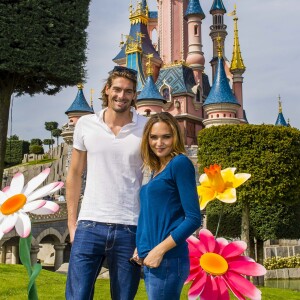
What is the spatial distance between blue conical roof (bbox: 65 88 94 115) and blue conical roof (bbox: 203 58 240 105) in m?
9.17

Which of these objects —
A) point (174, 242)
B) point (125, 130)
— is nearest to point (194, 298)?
point (174, 242)

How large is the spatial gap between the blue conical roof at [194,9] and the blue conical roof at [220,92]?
6.68 meters

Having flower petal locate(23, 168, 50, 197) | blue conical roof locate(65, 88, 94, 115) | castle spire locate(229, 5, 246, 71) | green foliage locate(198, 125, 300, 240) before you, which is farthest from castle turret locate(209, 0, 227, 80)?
flower petal locate(23, 168, 50, 197)

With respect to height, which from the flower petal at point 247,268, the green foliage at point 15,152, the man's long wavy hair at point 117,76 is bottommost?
the flower petal at point 247,268

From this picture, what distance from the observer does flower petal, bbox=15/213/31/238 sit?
7.11 ft

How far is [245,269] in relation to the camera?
2904 mm

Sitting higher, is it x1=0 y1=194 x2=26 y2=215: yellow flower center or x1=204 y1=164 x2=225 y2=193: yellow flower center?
x1=204 y1=164 x2=225 y2=193: yellow flower center

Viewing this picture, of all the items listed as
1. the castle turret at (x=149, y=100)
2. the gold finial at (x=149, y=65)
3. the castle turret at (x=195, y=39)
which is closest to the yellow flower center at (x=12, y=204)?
the castle turret at (x=149, y=100)

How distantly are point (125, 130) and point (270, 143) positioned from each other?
14997 millimetres

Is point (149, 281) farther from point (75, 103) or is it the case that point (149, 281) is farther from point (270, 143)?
point (75, 103)

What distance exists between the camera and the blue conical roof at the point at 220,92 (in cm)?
3291

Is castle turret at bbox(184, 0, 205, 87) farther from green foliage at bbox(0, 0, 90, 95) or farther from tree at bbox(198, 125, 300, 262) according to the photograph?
green foliage at bbox(0, 0, 90, 95)

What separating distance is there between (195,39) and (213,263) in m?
37.2

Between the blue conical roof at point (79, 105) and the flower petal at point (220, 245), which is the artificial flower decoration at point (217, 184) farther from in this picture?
the blue conical roof at point (79, 105)
